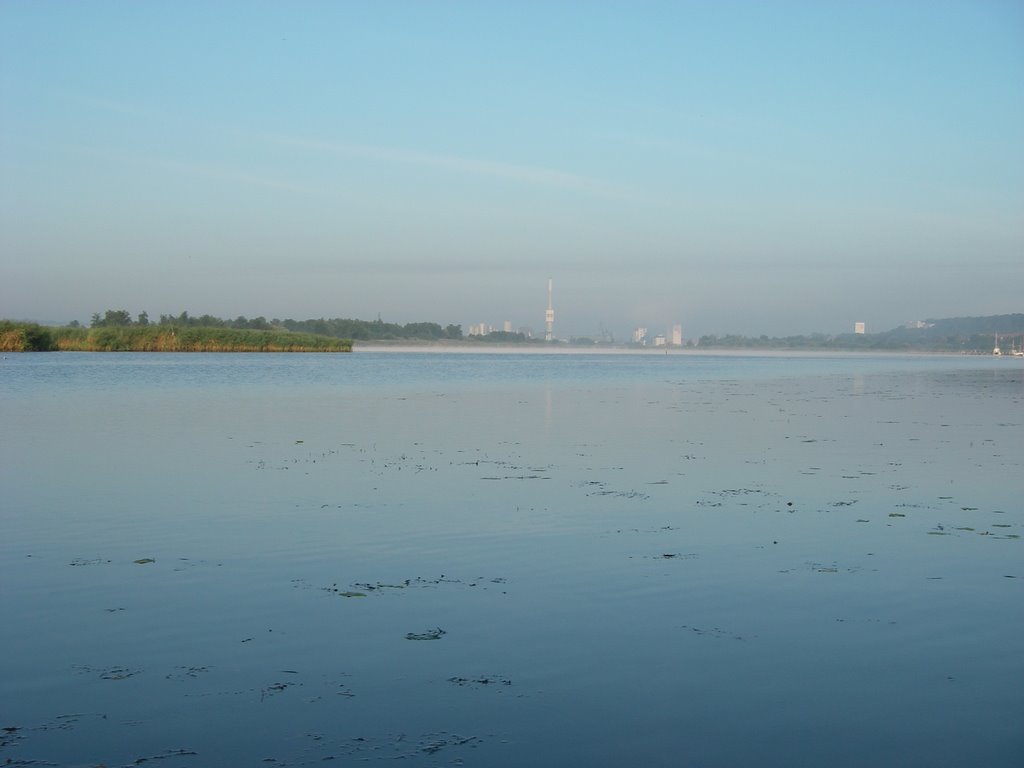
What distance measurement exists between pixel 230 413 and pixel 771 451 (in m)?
14.1

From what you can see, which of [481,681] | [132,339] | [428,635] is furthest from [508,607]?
[132,339]

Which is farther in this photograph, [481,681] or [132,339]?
[132,339]

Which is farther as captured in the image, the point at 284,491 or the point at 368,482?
the point at 368,482

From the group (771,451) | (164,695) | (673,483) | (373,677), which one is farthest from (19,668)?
(771,451)

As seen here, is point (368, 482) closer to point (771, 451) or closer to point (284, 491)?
point (284, 491)

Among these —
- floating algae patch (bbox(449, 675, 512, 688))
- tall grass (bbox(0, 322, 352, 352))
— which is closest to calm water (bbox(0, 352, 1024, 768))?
floating algae patch (bbox(449, 675, 512, 688))

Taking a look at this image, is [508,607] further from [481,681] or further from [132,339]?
[132,339]

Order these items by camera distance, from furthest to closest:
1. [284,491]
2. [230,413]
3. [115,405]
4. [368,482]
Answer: [115,405] → [230,413] → [368,482] → [284,491]

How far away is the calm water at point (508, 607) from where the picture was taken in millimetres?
5246

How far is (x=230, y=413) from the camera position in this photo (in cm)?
2584

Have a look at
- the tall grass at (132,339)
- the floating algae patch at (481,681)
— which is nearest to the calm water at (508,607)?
the floating algae patch at (481,681)

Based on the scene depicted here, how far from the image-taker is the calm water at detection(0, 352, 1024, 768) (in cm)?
525

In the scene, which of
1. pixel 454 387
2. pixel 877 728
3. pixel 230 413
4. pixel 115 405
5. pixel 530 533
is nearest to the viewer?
pixel 877 728

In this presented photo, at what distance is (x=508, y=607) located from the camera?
24.8 feet
